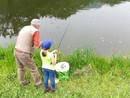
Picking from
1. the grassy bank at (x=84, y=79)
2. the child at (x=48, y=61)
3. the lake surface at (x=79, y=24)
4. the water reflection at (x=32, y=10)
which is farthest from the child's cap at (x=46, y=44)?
the water reflection at (x=32, y=10)

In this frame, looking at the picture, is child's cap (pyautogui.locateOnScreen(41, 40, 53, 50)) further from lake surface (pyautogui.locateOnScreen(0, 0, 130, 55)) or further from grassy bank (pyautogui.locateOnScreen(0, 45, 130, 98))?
lake surface (pyautogui.locateOnScreen(0, 0, 130, 55))

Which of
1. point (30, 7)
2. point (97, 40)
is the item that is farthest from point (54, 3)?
point (97, 40)

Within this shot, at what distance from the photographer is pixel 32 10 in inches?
523

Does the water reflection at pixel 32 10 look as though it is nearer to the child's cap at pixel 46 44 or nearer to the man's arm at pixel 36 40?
the man's arm at pixel 36 40

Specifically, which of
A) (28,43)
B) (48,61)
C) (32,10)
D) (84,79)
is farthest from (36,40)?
(32,10)

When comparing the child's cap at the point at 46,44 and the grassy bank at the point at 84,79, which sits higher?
the child's cap at the point at 46,44

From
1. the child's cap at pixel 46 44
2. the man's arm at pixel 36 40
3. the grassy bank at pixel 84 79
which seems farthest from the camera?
the grassy bank at pixel 84 79

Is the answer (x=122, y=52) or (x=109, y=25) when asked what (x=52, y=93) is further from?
(x=109, y=25)

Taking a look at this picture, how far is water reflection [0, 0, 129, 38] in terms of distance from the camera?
12.1 m

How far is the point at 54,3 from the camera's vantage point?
46.2ft

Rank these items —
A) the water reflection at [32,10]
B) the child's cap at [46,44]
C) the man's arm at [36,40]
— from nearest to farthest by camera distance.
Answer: the child's cap at [46,44], the man's arm at [36,40], the water reflection at [32,10]

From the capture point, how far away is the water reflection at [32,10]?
12.1 metres

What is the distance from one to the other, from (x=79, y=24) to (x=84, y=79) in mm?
4297

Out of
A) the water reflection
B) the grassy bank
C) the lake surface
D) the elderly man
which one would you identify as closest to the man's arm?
the elderly man
